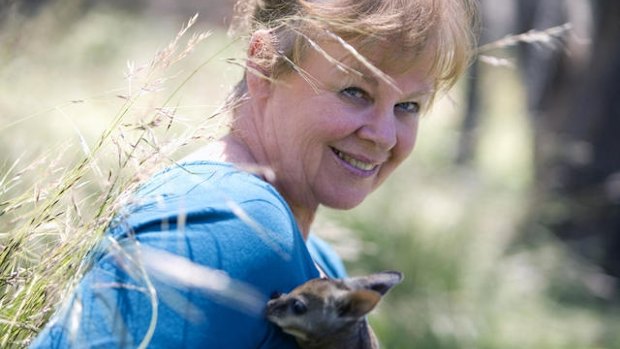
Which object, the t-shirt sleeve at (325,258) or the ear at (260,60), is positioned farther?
the t-shirt sleeve at (325,258)

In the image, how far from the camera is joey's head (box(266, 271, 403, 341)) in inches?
92.2

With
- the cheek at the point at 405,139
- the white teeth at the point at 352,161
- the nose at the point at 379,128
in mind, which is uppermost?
the nose at the point at 379,128

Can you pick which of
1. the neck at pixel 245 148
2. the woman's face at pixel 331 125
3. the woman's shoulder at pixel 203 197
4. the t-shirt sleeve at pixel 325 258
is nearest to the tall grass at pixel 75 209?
the woman's shoulder at pixel 203 197

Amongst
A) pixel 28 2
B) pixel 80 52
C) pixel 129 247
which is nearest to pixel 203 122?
pixel 129 247

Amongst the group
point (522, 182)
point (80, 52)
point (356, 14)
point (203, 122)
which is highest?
point (356, 14)

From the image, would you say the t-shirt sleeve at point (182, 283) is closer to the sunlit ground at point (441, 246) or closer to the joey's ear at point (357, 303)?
the joey's ear at point (357, 303)

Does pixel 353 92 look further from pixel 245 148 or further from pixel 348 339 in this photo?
pixel 348 339

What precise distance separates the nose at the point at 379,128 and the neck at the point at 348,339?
1.54 feet

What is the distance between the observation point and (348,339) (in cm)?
273

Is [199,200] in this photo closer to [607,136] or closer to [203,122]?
[203,122]

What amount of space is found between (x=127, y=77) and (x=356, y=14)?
605 mm

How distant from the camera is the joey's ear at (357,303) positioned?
2547 millimetres

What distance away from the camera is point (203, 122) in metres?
2.46

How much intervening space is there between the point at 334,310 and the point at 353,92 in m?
0.55
